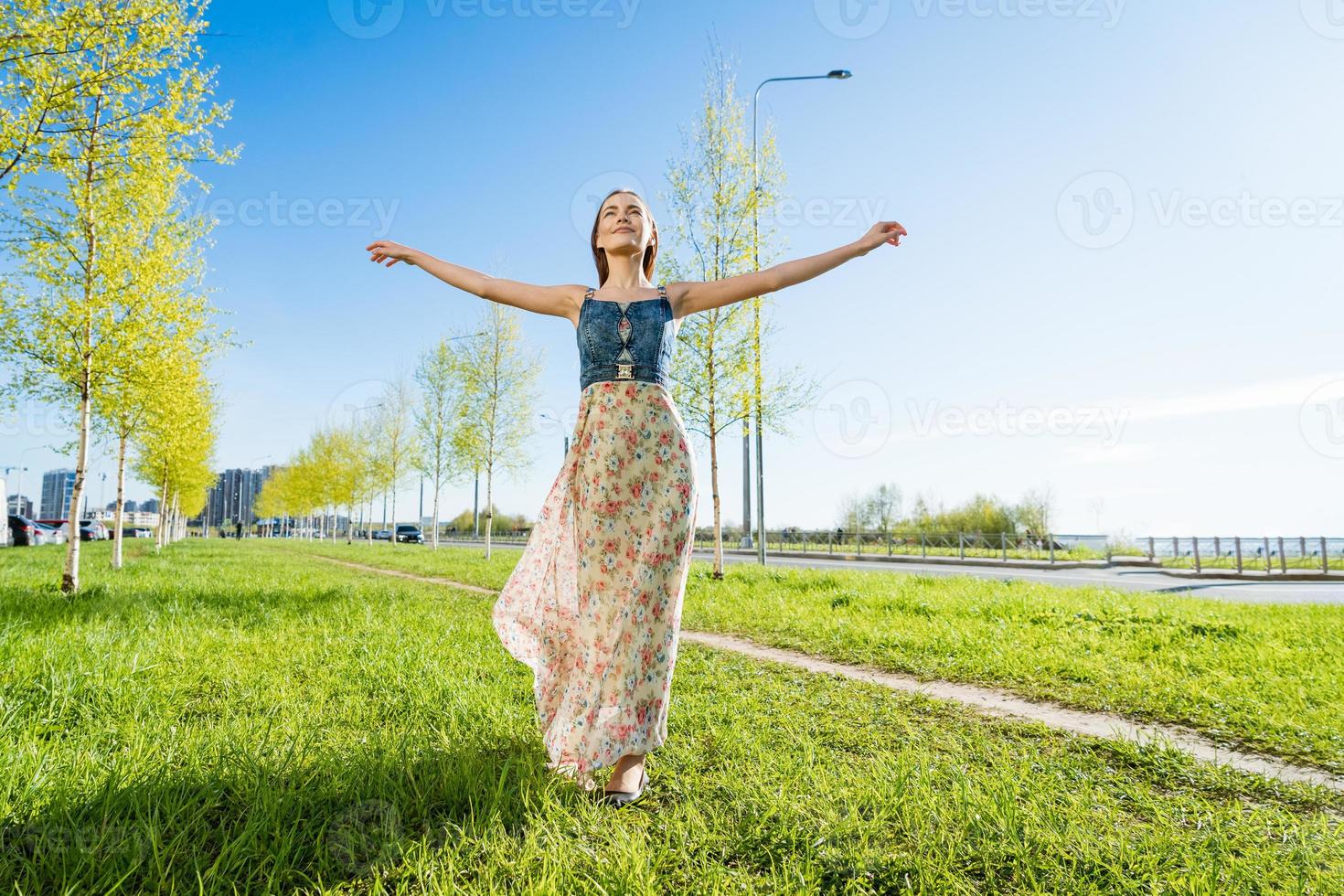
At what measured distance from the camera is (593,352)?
3354 mm

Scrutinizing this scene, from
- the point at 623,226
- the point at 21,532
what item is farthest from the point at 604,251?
the point at 21,532

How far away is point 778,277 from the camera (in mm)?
3365

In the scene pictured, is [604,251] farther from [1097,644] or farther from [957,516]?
[957,516]

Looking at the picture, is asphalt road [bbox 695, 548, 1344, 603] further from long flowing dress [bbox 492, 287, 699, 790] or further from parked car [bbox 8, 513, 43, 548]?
parked car [bbox 8, 513, 43, 548]

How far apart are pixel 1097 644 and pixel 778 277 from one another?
225 inches

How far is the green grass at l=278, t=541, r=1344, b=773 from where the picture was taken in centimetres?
465

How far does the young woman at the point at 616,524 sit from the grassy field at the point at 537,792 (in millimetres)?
324

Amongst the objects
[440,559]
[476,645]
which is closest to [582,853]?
[476,645]

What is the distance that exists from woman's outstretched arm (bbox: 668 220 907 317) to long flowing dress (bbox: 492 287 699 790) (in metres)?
0.17

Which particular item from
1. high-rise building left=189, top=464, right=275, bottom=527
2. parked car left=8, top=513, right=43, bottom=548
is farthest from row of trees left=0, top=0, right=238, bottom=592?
high-rise building left=189, top=464, right=275, bottom=527

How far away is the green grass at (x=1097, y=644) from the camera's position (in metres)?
4.65

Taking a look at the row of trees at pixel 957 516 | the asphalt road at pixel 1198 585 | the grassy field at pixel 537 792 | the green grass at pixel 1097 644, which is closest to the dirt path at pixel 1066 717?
the green grass at pixel 1097 644

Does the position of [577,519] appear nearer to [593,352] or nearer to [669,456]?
[669,456]

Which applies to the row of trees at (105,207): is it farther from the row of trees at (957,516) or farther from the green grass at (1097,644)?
the row of trees at (957,516)
